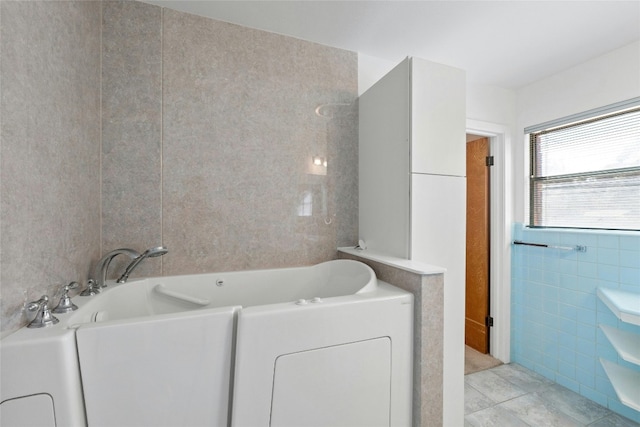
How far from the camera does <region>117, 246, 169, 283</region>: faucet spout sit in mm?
1404

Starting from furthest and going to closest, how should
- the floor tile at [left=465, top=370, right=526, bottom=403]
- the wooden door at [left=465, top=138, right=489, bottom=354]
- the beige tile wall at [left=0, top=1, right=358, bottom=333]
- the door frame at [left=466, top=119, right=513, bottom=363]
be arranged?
the wooden door at [left=465, top=138, right=489, bottom=354]
the door frame at [left=466, top=119, right=513, bottom=363]
the floor tile at [left=465, top=370, right=526, bottom=403]
the beige tile wall at [left=0, top=1, right=358, bottom=333]

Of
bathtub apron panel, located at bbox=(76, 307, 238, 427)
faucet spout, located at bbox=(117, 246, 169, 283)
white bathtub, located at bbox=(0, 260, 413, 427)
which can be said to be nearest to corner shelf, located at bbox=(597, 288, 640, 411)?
white bathtub, located at bbox=(0, 260, 413, 427)

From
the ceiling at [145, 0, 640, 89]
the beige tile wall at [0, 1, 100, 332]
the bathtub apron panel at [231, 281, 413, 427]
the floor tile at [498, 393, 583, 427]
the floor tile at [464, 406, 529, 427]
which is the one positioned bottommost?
the floor tile at [498, 393, 583, 427]

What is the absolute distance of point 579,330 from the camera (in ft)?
6.70

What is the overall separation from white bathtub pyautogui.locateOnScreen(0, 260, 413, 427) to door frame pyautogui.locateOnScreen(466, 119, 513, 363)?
5.46ft

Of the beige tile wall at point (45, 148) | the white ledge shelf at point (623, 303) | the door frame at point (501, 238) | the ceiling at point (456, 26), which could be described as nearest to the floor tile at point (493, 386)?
the door frame at point (501, 238)

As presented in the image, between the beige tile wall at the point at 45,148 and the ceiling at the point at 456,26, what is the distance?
0.69 meters

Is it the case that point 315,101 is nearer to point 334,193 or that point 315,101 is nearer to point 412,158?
point 334,193

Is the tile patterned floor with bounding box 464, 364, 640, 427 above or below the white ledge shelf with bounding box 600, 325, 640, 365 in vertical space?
below

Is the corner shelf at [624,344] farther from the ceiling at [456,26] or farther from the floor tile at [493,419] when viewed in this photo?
the ceiling at [456,26]

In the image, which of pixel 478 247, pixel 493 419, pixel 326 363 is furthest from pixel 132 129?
pixel 478 247

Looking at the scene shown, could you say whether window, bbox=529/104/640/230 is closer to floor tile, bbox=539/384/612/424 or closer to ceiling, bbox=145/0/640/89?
ceiling, bbox=145/0/640/89

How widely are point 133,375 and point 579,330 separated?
9.20ft

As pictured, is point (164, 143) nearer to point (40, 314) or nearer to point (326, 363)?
point (40, 314)
